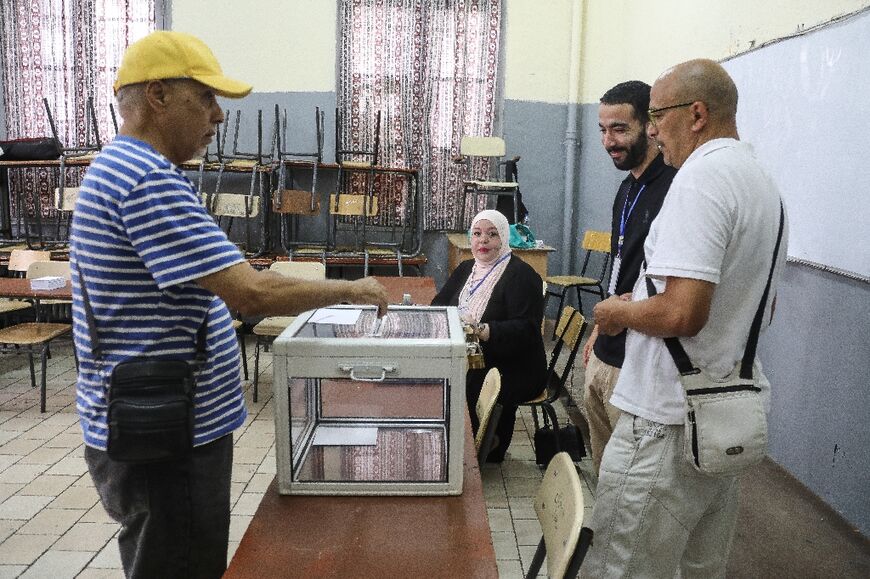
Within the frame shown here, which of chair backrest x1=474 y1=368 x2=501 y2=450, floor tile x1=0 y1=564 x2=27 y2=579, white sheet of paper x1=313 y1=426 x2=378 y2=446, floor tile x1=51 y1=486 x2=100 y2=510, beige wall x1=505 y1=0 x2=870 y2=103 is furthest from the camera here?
beige wall x1=505 y1=0 x2=870 y2=103

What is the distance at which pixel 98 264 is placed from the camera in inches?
48.9

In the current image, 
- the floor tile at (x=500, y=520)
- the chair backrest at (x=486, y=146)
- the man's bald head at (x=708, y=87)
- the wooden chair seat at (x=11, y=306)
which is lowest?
the floor tile at (x=500, y=520)

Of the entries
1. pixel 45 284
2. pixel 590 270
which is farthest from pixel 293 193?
pixel 590 270

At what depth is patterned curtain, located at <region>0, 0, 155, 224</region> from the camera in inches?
246

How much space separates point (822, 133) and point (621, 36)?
344 cm

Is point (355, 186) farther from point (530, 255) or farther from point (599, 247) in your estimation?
point (599, 247)

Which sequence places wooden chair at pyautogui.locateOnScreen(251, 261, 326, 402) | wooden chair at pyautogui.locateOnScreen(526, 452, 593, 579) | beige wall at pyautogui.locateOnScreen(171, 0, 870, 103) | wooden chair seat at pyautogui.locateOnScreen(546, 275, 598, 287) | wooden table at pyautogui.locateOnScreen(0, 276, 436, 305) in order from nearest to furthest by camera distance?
1. wooden chair at pyautogui.locateOnScreen(526, 452, 593, 579)
2. wooden table at pyautogui.locateOnScreen(0, 276, 436, 305)
3. wooden chair at pyautogui.locateOnScreen(251, 261, 326, 402)
4. wooden chair seat at pyautogui.locateOnScreen(546, 275, 598, 287)
5. beige wall at pyautogui.locateOnScreen(171, 0, 870, 103)

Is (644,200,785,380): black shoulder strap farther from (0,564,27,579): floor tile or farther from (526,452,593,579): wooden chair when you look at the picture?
(0,564,27,579): floor tile

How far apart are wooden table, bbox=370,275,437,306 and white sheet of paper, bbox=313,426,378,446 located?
5.45ft

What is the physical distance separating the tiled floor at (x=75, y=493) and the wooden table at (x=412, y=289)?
0.93 m

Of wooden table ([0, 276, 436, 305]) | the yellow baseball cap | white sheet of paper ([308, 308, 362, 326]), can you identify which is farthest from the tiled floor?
the yellow baseball cap

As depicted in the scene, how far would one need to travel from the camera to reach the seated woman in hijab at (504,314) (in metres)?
3.07

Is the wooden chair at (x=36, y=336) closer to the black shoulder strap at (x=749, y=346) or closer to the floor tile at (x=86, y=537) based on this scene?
the floor tile at (x=86, y=537)

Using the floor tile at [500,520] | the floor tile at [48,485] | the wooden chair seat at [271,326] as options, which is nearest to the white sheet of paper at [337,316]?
the floor tile at [500,520]
